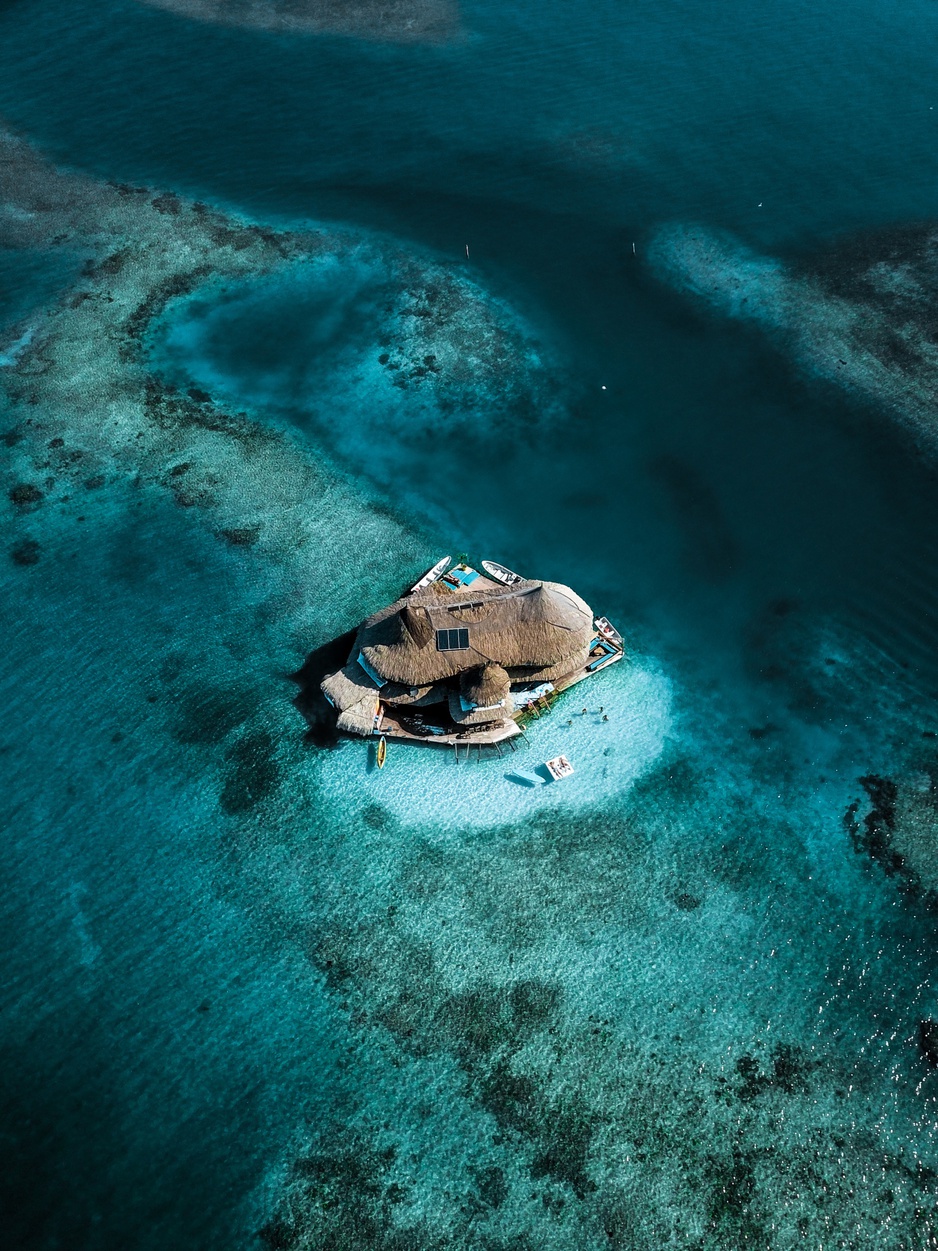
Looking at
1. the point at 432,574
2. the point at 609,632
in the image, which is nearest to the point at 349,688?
the point at 432,574

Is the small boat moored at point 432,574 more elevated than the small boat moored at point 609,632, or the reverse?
the small boat moored at point 432,574

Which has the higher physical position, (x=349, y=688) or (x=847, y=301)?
(x=847, y=301)

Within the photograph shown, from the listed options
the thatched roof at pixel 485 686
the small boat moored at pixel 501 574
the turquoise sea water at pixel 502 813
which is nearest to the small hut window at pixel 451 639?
the thatched roof at pixel 485 686

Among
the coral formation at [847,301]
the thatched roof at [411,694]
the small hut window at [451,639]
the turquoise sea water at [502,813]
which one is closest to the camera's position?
the turquoise sea water at [502,813]

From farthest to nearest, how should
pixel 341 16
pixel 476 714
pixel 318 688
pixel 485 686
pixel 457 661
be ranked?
pixel 341 16, pixel 318 688, pixel 457 661, pixel 476 714, pixel 485 686

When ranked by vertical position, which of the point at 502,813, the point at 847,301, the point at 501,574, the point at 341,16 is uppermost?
the point at 341,16

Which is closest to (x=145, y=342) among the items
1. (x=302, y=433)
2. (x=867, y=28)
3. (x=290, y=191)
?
(x=302, y=433)

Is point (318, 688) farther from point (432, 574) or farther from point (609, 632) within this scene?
point (609, 632)

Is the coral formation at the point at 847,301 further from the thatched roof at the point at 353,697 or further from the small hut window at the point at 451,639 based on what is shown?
the thatched roof at the point at 353,697
